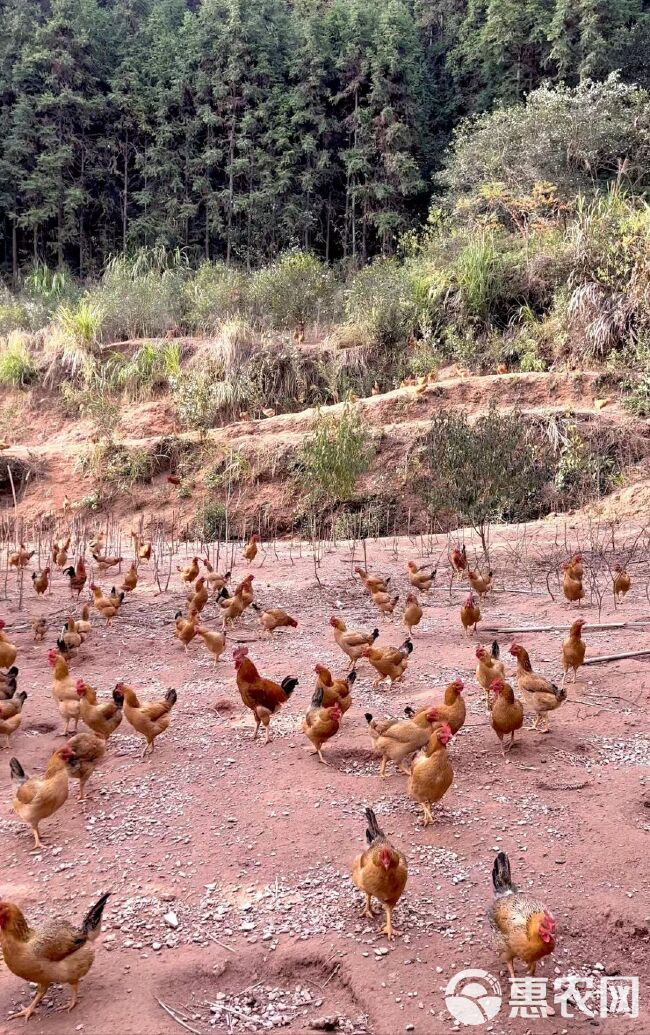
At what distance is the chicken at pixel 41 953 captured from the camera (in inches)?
126

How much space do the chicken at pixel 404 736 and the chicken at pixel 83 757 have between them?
5.73ft

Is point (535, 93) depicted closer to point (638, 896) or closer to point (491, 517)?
point (491, 517)

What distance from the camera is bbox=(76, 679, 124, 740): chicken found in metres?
5.53

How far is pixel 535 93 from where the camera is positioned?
928 inches

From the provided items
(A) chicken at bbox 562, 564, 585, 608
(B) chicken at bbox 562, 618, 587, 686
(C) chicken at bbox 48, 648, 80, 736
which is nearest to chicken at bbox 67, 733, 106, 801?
(C) chicken at bbox 48, 648, 80, 736

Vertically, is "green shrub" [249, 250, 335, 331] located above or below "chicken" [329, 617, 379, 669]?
above

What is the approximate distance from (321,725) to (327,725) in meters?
0.04

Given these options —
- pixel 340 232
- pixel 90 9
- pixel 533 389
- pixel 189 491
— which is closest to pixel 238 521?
pixel 189 491

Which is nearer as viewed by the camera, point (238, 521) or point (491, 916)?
point (491, 916)

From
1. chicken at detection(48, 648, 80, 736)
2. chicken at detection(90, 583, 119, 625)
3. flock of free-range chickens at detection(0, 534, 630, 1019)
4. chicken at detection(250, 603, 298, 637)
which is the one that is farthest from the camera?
chicken at detection(90, 583, 119, 625)

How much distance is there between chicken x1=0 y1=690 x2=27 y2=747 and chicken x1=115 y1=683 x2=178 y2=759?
0.75 meters

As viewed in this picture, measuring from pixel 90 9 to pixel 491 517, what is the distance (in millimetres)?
30826

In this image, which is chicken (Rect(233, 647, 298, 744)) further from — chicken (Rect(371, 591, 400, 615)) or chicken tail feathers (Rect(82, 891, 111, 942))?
chicken (Rect(371, 591, 400, 615))

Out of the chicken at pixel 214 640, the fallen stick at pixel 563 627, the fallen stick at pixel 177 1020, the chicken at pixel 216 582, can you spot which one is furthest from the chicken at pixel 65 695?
the fallen stick at pixel 563 627
